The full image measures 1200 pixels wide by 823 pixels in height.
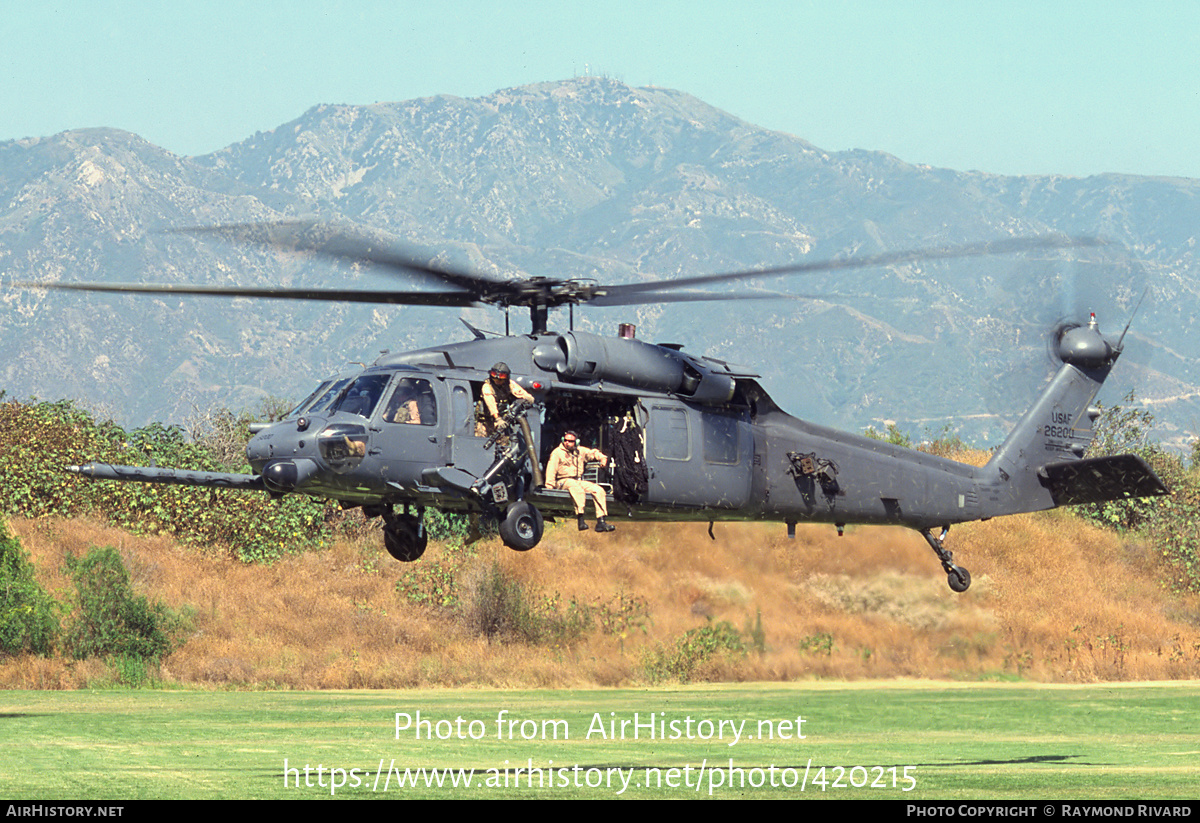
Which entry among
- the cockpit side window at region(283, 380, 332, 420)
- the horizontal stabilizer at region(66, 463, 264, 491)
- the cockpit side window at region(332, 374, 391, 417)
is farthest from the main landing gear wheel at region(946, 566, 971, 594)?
the horizontal stabilizer at region(66, 463, 264, 491)

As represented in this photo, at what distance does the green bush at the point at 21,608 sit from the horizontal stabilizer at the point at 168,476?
14.5 meters

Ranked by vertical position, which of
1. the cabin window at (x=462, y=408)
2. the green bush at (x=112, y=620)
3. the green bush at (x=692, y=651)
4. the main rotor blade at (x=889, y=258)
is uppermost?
the main rotor blade at (x=889, y=258)

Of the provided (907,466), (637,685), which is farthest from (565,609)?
(907,466)

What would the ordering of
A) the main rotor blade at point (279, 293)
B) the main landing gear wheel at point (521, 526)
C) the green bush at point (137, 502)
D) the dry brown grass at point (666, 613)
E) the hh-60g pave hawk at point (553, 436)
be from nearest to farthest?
the main rotor blade at point (279, 293) → the hh-60g pave hawk at point (553, 436) → the main landing gear wheel at point (521, 526) → the dry brown grass at point (666, 613) → the green bush at point (137, 502)

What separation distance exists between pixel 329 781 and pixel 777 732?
1994 cm

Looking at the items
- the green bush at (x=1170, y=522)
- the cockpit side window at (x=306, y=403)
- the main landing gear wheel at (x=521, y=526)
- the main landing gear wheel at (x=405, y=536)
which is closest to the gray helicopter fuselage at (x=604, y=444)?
the cockpit side window at (x=306, y=403)

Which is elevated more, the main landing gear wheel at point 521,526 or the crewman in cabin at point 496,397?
the crewman in cabin at point 496,397

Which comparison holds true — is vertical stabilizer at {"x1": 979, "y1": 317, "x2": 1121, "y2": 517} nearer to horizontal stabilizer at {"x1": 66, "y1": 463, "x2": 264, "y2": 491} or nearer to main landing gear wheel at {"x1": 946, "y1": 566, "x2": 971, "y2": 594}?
main landing gear wheel at {"x1": 946, "y1": 566, "x2": 971, "y2": 594}

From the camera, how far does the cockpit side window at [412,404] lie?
24.4 m

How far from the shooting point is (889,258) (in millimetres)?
22953

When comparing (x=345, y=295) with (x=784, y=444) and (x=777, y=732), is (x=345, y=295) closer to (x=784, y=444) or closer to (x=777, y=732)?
(x=784, y=444)

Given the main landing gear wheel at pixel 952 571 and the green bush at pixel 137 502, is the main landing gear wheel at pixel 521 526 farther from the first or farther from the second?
the green bush at pixel 137 502

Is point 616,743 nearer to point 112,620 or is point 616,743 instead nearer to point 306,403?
point 306,403

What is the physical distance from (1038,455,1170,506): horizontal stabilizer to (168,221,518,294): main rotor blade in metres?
12.5
